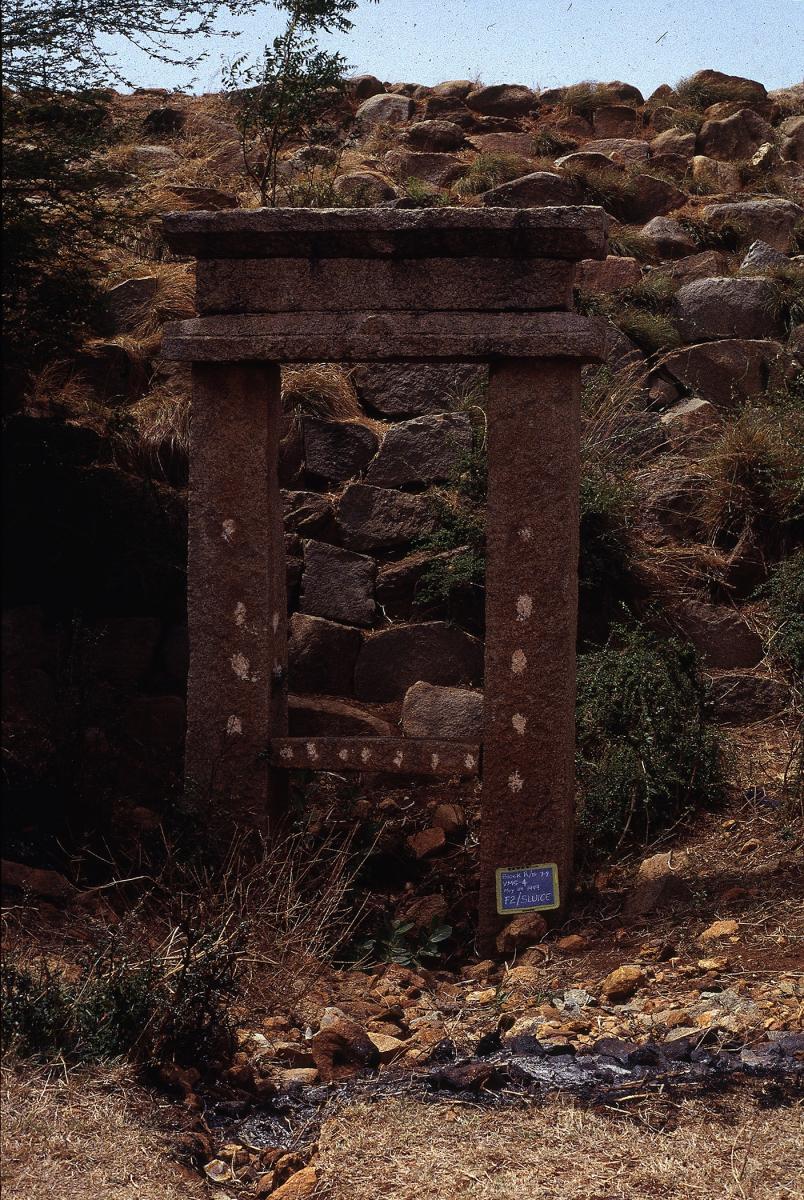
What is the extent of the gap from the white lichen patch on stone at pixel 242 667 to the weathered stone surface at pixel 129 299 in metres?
4.53

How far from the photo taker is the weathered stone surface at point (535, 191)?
12.3 m

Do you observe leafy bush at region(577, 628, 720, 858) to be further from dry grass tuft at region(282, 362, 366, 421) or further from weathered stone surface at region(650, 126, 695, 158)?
weathered stone surface at region(650, 126, 695, 158)

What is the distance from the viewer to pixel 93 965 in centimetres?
403

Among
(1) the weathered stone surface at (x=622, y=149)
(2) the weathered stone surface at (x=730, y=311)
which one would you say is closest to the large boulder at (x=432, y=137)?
(1) the weathered stone surface at (x=622, y=149)

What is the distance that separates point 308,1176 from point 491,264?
11.6 ft

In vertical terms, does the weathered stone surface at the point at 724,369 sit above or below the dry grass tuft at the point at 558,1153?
above

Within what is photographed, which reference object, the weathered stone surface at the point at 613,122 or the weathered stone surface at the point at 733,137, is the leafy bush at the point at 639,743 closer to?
the weathered stone surface at the point at 733,137

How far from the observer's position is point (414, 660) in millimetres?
7688

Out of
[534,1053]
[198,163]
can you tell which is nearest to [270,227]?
[534,1053]

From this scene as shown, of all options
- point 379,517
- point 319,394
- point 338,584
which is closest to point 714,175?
point 319,394

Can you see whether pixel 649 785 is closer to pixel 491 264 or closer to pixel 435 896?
pixel 435 896

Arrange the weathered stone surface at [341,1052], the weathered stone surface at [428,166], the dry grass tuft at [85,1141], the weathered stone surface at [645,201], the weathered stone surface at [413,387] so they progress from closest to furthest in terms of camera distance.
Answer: the dry grass tuft at [85,1141] < the weathered stone surface at [341,1052] < the weathered stone surface at [413,387] < the weathered stone surface at [428,166] < the weathered stone surface at [645,201]

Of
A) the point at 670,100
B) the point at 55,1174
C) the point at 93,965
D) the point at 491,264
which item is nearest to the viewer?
the point at 55,1174

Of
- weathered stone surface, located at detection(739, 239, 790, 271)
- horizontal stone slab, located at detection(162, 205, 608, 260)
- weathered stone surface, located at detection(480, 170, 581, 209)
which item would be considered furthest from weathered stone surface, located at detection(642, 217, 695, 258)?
horizontal stone slab, located at detection(162, 205, 608, 260)
